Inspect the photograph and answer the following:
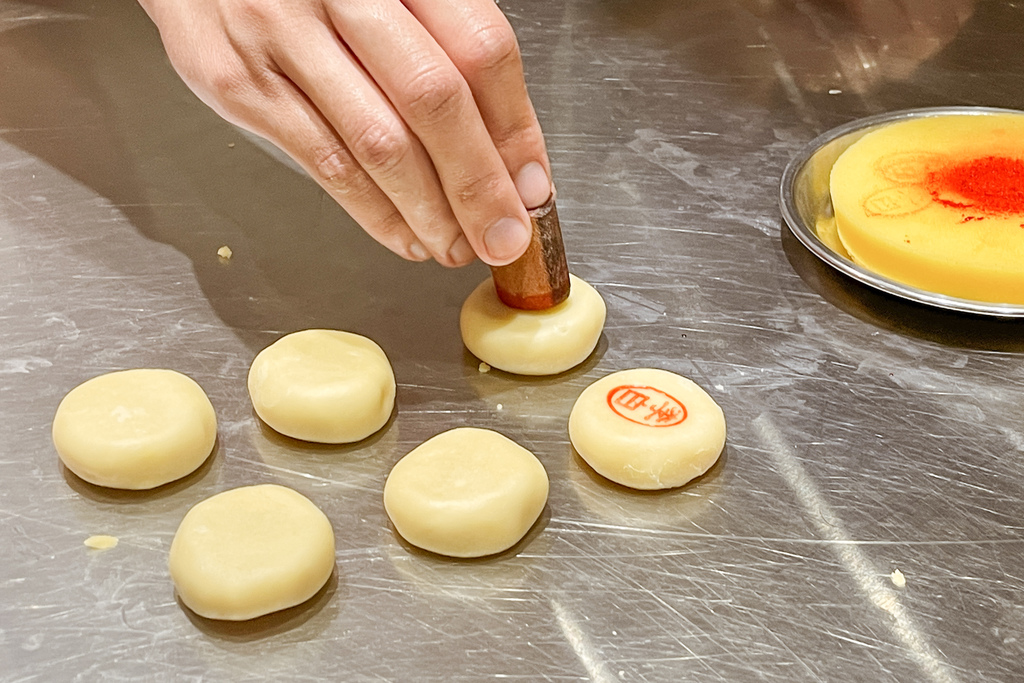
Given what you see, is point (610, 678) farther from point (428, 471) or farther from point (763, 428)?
point (763, 428)

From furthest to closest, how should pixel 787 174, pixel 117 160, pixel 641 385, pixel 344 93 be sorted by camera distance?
pixel 117 160 < pixel 787 174 < pixel 641 385 < pixel 344 93

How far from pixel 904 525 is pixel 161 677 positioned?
905 millimetres

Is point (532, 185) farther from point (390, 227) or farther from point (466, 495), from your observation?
point (466, 495)

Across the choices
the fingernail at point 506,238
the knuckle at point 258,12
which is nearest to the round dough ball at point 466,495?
the fingernail at point 506,238

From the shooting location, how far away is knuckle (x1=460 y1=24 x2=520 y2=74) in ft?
3.95

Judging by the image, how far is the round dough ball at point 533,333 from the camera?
1.40 meters

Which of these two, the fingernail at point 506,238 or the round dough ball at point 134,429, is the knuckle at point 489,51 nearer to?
the fingernail at point 506,238

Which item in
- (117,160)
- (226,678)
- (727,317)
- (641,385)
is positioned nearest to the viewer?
(226,678)

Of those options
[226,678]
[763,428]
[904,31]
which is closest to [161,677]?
[226,678]

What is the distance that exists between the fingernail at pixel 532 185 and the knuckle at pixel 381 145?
0.18 meters

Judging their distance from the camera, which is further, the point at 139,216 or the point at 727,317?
the point at 139,216

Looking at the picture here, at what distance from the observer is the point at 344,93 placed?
1210 millimetres

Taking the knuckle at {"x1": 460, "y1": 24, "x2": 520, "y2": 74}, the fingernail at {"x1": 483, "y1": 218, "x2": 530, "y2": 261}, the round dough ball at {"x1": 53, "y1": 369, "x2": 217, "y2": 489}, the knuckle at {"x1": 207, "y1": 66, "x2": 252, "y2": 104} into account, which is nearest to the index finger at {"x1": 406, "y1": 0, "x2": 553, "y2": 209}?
the knuckle at {"x1": 460, "y1": 24, "x2": 520, "y2": 74}

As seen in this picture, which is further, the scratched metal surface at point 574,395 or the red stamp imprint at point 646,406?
the red stamp imprint at point 646,406
